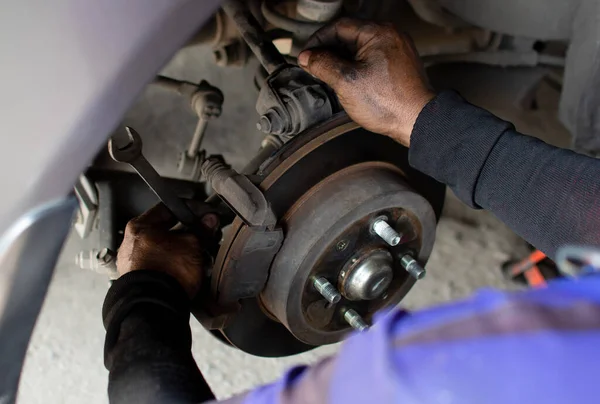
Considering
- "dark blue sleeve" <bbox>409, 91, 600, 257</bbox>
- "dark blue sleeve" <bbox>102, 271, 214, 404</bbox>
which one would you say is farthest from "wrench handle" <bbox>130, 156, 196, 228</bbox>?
"dark blue sleeve" <bbox>409, 91, 600, 257</bbox>

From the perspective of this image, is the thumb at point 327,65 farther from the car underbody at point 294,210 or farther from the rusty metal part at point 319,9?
the rusty metal part at point 319,9

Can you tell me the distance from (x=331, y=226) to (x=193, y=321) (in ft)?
2.21

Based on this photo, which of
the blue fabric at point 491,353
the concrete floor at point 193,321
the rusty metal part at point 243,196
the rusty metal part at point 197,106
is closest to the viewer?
the blue fabric at point 491,353

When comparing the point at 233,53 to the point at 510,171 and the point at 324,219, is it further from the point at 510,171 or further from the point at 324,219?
the point at 510,171

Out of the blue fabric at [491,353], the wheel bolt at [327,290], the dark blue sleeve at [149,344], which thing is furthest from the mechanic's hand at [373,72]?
the blue fabric at [491,353]

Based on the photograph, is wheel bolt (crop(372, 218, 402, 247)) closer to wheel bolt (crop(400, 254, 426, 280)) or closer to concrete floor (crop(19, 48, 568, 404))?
wheel bolt (crop(400, 254, 426, 280))

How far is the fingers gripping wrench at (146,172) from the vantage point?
0.80 meters

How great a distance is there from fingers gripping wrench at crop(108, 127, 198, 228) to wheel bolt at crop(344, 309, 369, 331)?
289mm

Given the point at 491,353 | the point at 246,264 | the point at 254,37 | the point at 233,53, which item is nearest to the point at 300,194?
Result: the point at 246,264

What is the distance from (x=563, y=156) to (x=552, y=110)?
1.44 metres

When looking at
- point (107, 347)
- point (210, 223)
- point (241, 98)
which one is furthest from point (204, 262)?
point (241, 98)

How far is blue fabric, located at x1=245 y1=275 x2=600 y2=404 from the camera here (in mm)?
280

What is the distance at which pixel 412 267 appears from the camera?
0.90m

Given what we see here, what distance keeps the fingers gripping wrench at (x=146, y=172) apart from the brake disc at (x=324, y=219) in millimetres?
85
